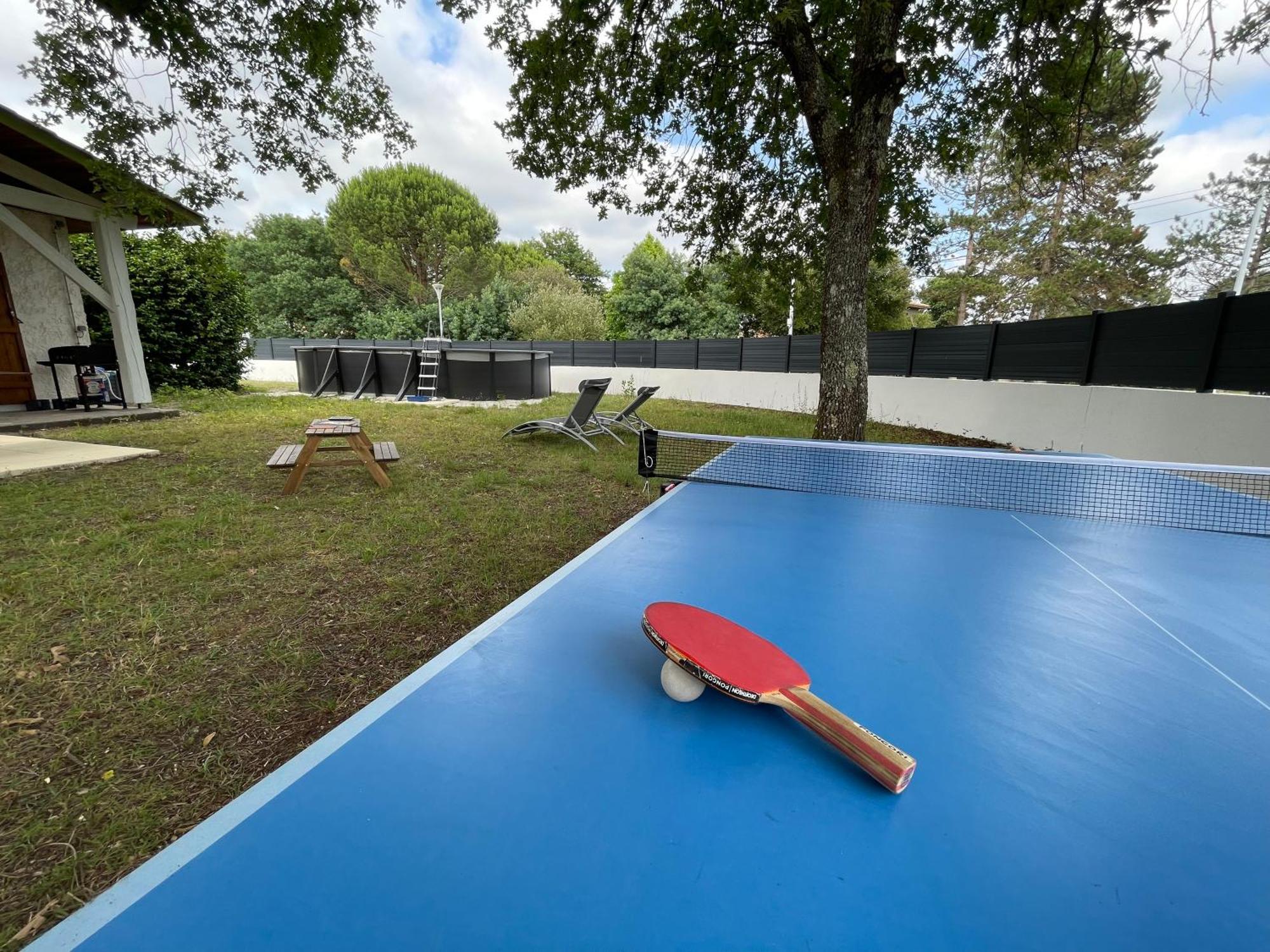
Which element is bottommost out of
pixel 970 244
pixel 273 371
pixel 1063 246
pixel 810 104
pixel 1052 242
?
pixel 273 371

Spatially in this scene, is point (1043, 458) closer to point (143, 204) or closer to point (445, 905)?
point (445, 905)

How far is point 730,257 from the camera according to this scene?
978 centimetres

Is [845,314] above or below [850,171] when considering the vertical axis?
below

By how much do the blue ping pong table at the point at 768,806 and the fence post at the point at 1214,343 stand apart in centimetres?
543

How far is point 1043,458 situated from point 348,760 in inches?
155

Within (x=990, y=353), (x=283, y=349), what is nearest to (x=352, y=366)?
(x=283, y=349)

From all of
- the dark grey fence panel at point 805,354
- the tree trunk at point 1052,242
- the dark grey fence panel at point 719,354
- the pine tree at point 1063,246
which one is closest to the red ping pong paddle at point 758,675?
the dark grey fence panel at point 805,354

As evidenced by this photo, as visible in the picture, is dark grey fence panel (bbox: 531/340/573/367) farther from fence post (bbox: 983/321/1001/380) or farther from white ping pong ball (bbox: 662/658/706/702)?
white ping pong ball (bbox: 662/658/706/702)

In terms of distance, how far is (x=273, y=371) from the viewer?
24.2 meters

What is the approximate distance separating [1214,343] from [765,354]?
9.95m

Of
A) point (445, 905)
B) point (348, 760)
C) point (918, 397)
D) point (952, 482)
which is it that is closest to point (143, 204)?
point (348, 760)

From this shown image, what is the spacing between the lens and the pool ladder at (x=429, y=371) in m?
13.0

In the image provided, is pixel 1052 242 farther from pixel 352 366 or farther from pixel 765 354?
pixel 352 366

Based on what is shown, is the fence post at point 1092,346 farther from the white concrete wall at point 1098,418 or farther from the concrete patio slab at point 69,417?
the concrete patio slab at point 69,417
